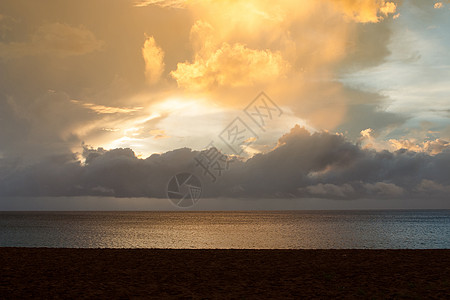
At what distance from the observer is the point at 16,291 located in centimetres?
1666

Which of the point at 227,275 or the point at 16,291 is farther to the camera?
the point at 227,275

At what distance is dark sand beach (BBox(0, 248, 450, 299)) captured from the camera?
55.1ft

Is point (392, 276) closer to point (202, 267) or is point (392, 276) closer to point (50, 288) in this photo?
point (202, 267)

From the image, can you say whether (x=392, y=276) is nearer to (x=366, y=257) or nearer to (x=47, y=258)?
(x=366, y=257)

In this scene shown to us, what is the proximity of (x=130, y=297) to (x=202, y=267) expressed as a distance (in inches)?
307

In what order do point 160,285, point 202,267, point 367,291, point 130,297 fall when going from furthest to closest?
point 202,267
point 160,285
point 367,291
point 130,297

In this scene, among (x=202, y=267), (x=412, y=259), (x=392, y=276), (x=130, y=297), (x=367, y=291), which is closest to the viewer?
(x=130, y=297)

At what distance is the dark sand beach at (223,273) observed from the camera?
16.8 metres

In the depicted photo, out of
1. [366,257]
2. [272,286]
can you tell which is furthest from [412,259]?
[272,286]

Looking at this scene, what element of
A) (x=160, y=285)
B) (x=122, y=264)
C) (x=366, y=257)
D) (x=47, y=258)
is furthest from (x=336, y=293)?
(x=47, y=258)

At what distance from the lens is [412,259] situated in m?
26.3

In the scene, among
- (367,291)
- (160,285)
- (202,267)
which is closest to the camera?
(367,291)

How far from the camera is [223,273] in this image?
70.4 feet

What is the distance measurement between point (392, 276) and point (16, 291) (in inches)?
711
